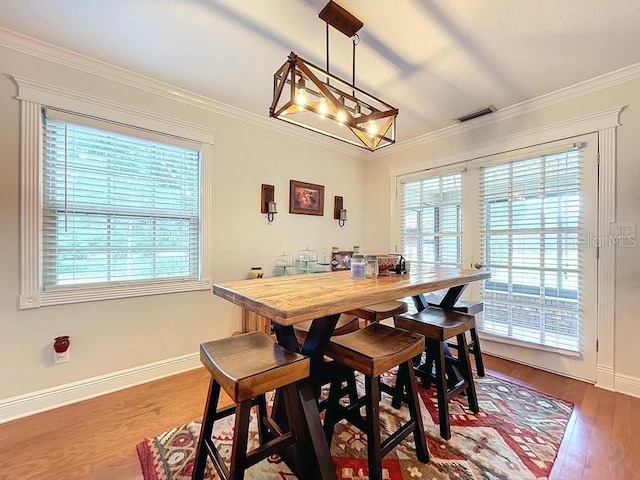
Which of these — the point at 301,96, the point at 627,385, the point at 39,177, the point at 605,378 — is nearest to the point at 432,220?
the point at 605,378

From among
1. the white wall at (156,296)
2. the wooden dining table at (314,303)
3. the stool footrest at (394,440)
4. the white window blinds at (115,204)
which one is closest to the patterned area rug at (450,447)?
the stool footrest at (394,440)

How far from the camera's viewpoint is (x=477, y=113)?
2.98 metres

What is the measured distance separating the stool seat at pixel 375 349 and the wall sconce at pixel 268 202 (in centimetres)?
189

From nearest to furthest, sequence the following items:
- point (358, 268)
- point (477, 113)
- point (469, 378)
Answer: point (358, 268) → point (469, 378) → point (477, 113)

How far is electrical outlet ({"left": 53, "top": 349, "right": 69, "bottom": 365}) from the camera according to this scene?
2.12 m

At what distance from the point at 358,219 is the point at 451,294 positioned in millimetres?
2180

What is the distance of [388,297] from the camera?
4.51 ft

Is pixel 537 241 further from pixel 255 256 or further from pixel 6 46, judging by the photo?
pixel 6 46

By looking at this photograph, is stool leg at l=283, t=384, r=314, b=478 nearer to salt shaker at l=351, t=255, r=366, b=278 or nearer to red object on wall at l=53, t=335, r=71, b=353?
salt shaker at l=351, t=255, r=366, b=278

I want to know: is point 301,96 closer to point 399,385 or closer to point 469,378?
point 399,385

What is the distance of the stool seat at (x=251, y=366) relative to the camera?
3.55ft

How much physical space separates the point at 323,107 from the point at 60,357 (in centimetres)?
253

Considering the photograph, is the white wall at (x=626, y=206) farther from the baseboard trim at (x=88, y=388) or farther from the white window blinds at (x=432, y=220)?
the baseboard trim at (x=88, y=388)

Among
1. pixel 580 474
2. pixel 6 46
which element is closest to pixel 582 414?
pixel 580 474
